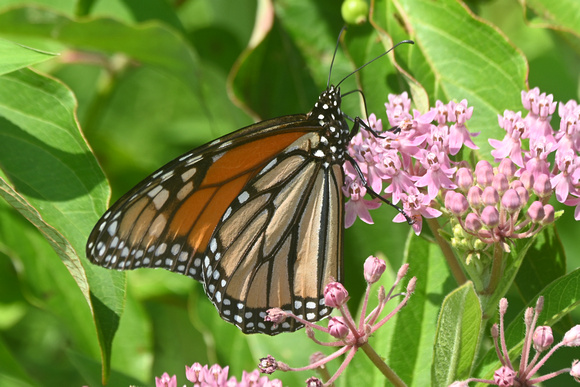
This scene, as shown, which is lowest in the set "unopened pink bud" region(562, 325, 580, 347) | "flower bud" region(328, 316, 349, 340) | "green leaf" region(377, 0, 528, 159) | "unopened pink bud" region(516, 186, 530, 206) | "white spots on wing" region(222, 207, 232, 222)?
"unopened pink bud" region(562, 325, 580, 347)

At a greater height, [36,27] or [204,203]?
[36,27]

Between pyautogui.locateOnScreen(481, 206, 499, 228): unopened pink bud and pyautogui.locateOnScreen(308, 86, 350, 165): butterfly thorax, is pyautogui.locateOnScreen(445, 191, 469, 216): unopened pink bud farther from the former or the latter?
pyautogui.locateOnScreen(308, 86, 350, 165): butterfly thorax

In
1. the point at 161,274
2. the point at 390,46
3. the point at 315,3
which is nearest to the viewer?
the point at 390,46

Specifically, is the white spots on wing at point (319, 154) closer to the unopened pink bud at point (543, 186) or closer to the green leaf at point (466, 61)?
the green leaf at point (466, 61)

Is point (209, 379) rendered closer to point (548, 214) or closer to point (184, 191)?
point (184, 191)

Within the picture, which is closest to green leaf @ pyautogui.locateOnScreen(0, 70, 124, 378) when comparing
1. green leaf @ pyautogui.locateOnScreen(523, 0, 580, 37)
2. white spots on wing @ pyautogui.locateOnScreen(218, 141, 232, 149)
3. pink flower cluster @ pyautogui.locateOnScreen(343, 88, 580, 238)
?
white spots on wing @ pyautogui.locateOnScreen(218, 141, 232, 149)

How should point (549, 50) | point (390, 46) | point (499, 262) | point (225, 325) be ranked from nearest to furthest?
point (499, 262), point (390, 46), point (225, 325), point (549, 50)

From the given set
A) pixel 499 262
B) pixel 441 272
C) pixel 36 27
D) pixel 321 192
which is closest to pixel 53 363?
pixel 36 27

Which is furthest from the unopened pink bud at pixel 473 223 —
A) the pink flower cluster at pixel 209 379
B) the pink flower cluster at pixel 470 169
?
the pink flower cluster at pixel 209 379

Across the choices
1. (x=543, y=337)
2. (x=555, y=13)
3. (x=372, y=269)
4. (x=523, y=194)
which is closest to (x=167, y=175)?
(x=372, y=269)

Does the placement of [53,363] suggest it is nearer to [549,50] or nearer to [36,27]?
[36,27]
